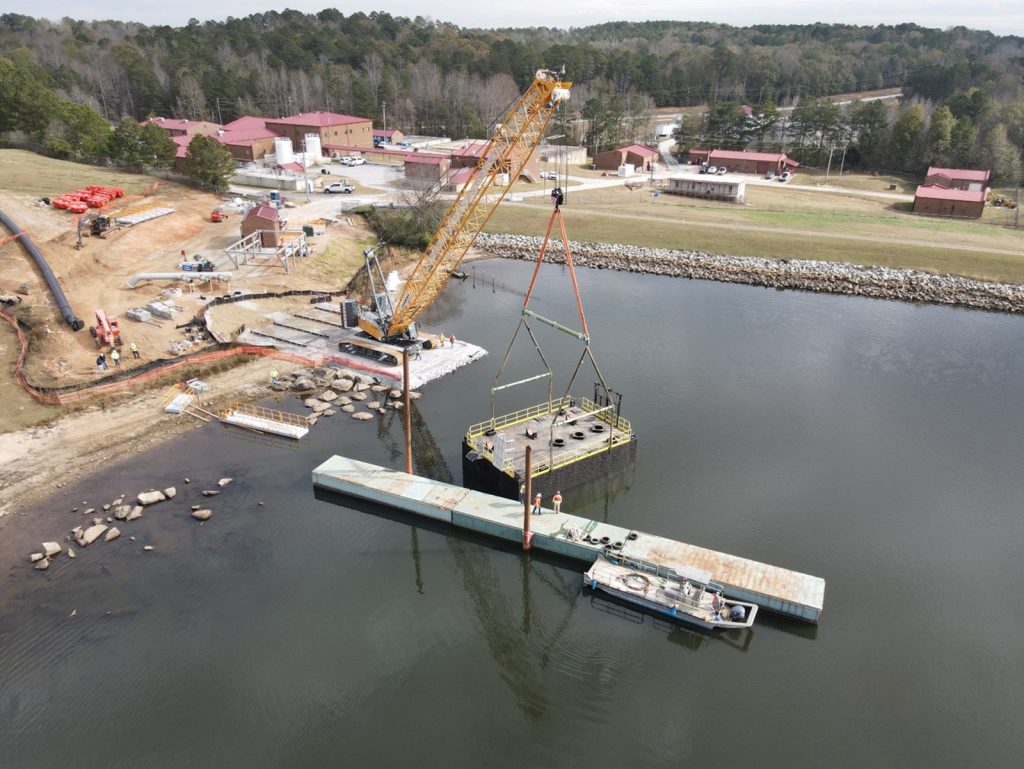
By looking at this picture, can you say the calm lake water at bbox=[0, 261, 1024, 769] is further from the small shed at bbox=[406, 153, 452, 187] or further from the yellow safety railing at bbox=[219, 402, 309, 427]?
the small shed at bbox=[406, 153, 452, 187]

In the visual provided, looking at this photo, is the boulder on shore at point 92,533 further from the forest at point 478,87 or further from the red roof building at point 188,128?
the red roof building at point 188,128

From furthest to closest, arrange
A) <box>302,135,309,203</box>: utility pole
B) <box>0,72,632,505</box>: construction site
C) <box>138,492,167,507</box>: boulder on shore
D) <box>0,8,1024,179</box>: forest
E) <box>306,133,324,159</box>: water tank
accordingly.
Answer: <box>0,8,1024,179</box>: forest
<box>306,133,324,159</box>: water tank
<box>302,135,309,203</box>: utility pole
<box>0,72,632,505</box>: construction site
<box>138,492,167,507</box>: boulder on shore

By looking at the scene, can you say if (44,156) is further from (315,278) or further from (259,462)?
(259,462)

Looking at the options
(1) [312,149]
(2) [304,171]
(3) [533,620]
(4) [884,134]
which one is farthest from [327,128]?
(3) [533,620]

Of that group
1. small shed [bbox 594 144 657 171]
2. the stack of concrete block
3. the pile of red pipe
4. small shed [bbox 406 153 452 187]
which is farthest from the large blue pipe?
small shed [bbox 594 144 657 171]

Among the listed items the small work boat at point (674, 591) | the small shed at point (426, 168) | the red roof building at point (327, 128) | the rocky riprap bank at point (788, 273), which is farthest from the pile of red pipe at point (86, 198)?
the small work boat at point (674, 591)

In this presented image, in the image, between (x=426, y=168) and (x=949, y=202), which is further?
(x=426, y=168)

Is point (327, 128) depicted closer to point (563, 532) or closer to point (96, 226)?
point (96, 226)
